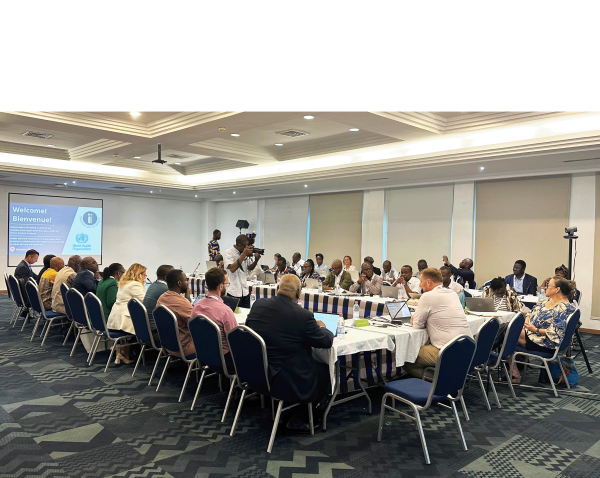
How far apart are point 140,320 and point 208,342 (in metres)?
1.26

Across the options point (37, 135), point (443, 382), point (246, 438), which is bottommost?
point (246, 438)

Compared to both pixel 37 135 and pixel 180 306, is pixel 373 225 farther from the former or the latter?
pixel 180 306

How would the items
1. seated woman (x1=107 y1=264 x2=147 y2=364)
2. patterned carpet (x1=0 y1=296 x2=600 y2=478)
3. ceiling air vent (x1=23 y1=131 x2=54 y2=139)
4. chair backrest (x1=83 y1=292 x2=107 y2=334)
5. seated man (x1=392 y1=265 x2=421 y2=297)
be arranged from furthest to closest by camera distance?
ceiling air vent (x1=23 y1=131 x2=54 y2=139)
seated man (x1=392 y1=265 x2=421 y2=297)
seated woman (x1=107 y1=264 x2=147 y2=364)
chair backrest (x1=83 y1=292 x2=107 y2=334)
patterned carpet (x1=0 y1=296 x2=600 y2=478)

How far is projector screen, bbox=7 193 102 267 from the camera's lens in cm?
1297

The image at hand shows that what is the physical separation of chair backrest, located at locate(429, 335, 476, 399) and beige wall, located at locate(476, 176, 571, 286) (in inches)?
253

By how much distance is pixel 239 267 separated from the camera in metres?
6.76

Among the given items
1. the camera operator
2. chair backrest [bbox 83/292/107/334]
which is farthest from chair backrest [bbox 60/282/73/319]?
the camera operator

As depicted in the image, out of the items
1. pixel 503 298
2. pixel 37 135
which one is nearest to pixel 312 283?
pixel 503 298

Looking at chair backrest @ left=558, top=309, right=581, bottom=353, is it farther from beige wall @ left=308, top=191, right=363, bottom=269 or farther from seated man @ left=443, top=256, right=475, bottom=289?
beige wall @ left=308, top=191, right=363, bottom=269
